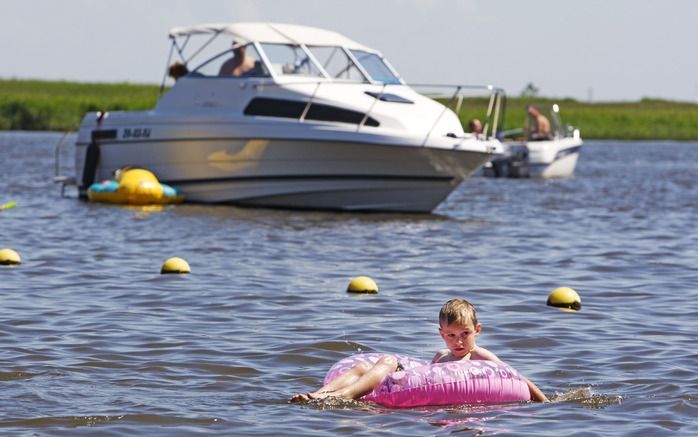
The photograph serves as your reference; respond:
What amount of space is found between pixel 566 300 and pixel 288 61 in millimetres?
10853

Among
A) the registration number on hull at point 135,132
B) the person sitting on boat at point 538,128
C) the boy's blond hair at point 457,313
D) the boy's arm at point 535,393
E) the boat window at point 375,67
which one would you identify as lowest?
the boy's arm at point 535,393

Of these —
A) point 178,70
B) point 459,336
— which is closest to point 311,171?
point 178,70

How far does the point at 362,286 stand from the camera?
13688 millimetres

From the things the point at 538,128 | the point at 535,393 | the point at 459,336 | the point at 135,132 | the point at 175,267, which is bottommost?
the point at 175,267

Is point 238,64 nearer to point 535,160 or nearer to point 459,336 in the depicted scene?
point 459,336

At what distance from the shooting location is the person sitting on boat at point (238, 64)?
74.0 feet

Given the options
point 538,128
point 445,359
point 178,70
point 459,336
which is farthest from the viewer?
point 538,128

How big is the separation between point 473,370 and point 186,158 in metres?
14.8

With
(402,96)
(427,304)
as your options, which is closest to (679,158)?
(402,96)

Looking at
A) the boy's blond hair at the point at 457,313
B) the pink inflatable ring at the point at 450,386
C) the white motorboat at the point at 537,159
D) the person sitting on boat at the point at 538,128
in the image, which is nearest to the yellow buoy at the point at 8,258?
the pink inflatable ring at the point at 450,386

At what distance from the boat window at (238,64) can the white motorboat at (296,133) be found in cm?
2

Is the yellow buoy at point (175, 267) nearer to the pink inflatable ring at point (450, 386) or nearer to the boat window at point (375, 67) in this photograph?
the pink inflatable ring at point (450, 386)

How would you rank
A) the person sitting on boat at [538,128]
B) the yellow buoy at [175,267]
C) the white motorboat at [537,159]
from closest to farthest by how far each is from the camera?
the yellow buoy at [175,267] < the white motorboat at [537,159] < the person sitting on boat at [538,128]

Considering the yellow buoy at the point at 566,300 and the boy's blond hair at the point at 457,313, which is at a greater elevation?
the boy's blond hair at the point at 457,313
